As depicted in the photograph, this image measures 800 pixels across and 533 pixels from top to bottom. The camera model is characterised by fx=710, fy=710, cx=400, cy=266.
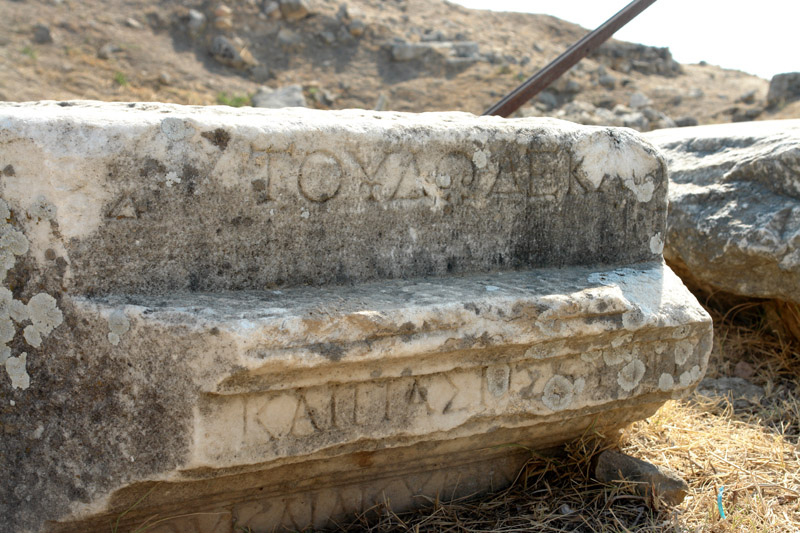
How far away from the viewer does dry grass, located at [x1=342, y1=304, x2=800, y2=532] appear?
1.96 m

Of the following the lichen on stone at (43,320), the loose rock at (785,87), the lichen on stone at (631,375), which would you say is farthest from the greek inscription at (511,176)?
the loose rock at (785,87)

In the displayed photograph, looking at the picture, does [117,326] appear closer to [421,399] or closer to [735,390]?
[421,399]

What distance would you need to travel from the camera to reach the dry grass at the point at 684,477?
1.96 m

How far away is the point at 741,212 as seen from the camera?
2.93m

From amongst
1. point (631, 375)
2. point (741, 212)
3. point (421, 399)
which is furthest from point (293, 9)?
point (421, 399)

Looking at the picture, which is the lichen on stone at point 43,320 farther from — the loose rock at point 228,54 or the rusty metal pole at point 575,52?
the loose rock at point 228,54

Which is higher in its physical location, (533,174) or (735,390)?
(533,174)

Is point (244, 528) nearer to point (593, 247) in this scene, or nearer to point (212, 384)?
point (212, 384)

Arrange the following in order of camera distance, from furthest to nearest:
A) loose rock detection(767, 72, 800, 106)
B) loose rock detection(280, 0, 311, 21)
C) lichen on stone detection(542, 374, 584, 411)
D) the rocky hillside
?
1. loose rock detection(280, 0, 311, 21)
2. loose rock detection(767, 72, 800, 106)
3. the rocky hillside
4. lichen on stone detection(542, 374, 584, 411)

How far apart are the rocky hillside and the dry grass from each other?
679 cm

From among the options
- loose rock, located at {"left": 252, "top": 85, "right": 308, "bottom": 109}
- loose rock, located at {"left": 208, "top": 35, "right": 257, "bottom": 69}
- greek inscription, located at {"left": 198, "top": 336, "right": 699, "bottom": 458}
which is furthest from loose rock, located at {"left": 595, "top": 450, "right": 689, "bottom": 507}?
loose rock, located at {"left": 208, "top": 35, "right": 257, "bottom": 69}

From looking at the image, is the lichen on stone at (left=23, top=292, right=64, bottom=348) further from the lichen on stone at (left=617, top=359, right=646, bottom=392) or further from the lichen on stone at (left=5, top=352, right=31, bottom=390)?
the lichen on stone at (left=617, top=359, right=646, bottom=392)

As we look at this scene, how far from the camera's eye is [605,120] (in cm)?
964

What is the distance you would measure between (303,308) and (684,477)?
145 cm
